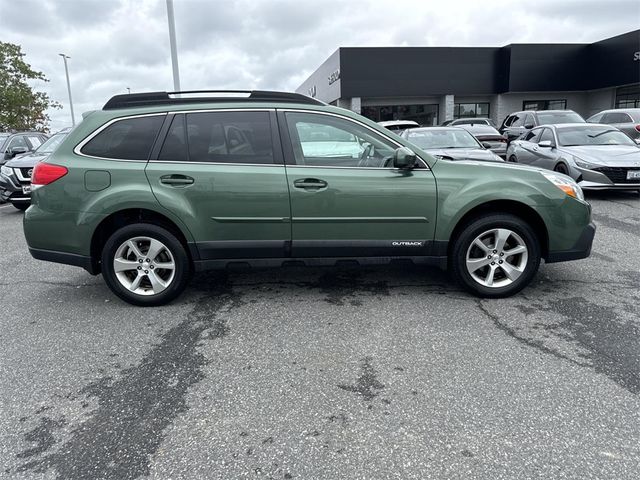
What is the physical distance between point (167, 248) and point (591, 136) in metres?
9.18

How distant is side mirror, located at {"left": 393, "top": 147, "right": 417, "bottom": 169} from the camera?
3.92 meters

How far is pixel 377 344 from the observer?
3422mm

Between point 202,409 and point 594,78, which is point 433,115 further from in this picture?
point 202,409

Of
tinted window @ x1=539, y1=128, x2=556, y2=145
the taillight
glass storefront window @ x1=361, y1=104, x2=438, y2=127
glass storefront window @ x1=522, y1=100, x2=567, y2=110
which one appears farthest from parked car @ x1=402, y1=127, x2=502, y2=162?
glass storefront window @ x1=522, y1=100, x2=567, y2=110

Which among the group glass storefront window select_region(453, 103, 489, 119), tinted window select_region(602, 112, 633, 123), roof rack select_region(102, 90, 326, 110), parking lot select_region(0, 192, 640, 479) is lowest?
parking lot select_region(0, 192, 640, 479)

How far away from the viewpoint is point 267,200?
4.01m

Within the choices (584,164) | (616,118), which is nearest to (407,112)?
(616,118)

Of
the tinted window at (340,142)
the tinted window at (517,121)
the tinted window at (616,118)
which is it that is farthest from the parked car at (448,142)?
the tinted window at (616,118)

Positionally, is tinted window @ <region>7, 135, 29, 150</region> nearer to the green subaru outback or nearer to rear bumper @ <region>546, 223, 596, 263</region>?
the green subaru outback

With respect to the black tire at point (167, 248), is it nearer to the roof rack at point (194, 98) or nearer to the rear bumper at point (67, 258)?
the rear bumper at point (67, 258)

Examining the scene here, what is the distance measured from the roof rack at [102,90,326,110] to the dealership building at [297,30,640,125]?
80.5 ft

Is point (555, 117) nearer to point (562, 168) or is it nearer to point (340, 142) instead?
point (562, 168)

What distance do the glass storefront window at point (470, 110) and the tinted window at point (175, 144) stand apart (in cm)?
2879

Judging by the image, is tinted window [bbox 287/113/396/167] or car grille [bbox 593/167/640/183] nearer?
tinted window [bbox 287/113/396/167]
